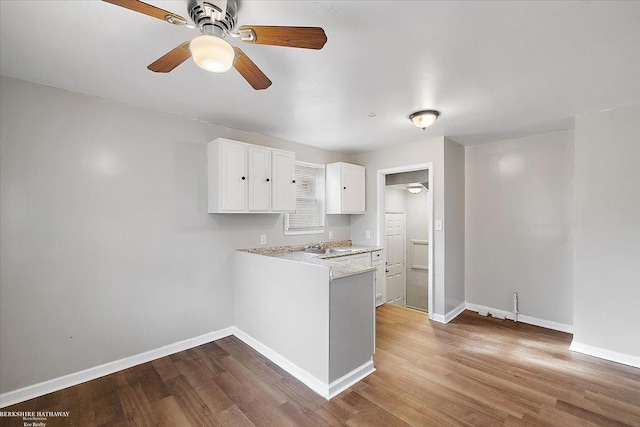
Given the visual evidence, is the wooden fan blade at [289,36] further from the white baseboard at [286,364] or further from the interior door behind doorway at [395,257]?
the interior door behind doorway at [395,257]

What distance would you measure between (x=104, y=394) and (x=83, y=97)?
2485 mm

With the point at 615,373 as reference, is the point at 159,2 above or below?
above

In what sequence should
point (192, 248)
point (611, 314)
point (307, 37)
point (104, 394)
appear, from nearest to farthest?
point (307, 37)
point (104, 394)
point (611, 314)
point (192, 248)

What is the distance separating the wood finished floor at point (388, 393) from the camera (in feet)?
6.31

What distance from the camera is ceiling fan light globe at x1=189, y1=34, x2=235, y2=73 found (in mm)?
1322

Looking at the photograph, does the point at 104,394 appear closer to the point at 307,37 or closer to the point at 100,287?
the point at 100,287

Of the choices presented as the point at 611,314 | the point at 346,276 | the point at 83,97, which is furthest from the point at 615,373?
the point at 83,97

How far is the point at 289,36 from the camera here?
4.32 feet

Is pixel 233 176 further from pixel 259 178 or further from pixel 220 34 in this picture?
pixel 220 34

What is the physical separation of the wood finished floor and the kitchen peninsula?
0.12 meters

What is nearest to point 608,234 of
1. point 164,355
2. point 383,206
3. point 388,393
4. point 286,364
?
point 383,206

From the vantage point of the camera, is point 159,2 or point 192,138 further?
point 192,138

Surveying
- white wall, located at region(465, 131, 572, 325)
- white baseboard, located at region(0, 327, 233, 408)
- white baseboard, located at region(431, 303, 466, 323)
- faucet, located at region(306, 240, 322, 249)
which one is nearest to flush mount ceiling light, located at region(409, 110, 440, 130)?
white wall, located at region(465, 131, 572, 325)

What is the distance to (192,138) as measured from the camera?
3035 mm
